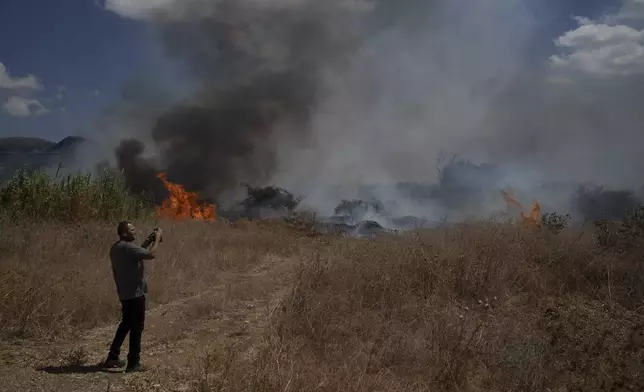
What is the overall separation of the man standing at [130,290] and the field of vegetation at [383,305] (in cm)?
40

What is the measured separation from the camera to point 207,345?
251 inches

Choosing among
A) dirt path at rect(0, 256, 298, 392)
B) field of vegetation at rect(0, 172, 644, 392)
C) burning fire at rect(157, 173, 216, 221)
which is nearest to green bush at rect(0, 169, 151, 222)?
field of vegetation at rect(0, 172, 644, 392)

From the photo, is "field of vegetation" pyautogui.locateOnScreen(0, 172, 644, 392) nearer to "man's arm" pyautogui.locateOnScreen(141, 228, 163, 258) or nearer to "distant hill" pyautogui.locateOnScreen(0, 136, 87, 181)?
"man's arm" pyautogui.locateOnScreen(141, 228, 163, 258)

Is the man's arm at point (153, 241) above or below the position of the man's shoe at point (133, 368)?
above

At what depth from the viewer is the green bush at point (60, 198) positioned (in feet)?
42.1

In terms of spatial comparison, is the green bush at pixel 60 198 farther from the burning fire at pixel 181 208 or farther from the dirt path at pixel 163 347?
the dirt path at pixel 163 347

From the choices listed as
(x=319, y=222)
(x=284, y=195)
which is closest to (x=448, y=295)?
(x=319, y=222)

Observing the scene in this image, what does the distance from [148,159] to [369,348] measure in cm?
2113

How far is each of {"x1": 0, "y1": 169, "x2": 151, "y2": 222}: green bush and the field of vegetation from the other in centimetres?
29

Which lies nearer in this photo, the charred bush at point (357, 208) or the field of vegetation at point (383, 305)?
the field of vegetation at point (383, 305)

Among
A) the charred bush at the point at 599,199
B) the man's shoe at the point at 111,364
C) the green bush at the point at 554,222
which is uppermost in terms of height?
the charred bush at the point at 599,199

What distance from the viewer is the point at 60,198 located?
13.2m

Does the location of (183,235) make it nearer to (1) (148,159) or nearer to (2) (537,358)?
(2) (537,358)

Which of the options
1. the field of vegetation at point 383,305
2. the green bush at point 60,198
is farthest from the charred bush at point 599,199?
the green bush at point 60,198
